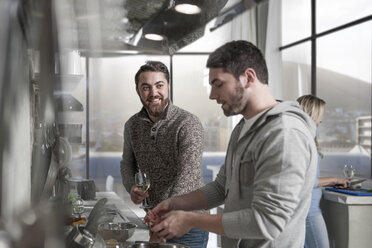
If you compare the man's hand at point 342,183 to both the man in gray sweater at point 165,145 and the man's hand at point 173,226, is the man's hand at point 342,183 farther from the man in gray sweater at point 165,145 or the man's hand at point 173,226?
the man's hand at point 173,226

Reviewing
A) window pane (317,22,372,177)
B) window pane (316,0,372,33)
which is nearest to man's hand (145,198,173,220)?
window pane (317,22,372,177)

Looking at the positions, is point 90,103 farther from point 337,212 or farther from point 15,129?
point 337,212

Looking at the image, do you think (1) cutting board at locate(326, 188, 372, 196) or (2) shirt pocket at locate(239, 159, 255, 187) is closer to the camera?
(2) shirt pocket at locate(239, 159, 255, 187)

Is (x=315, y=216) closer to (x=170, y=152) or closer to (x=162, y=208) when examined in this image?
(x=170, y=152)

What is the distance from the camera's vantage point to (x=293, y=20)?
229 inches

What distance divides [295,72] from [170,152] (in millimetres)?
4432

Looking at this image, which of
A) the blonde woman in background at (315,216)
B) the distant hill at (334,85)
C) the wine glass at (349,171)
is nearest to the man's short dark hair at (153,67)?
the blonde woman in background at (315,216)

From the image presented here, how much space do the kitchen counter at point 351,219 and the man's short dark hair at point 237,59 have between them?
192 centimetres

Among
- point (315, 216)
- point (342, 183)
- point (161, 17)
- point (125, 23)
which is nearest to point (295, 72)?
point (342, 183)

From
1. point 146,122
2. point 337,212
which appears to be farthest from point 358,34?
point 146,122

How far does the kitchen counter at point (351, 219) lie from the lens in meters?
2.70

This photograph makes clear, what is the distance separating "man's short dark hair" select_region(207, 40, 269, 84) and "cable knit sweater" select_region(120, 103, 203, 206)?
23.4 inches

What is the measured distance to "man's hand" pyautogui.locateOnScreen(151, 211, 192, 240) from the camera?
1017 mm

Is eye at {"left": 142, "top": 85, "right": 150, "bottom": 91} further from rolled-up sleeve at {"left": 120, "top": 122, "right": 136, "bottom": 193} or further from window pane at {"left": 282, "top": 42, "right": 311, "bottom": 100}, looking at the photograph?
window pane at {"left": 282, "top": 42, "right": 311, "bottom": 100}
